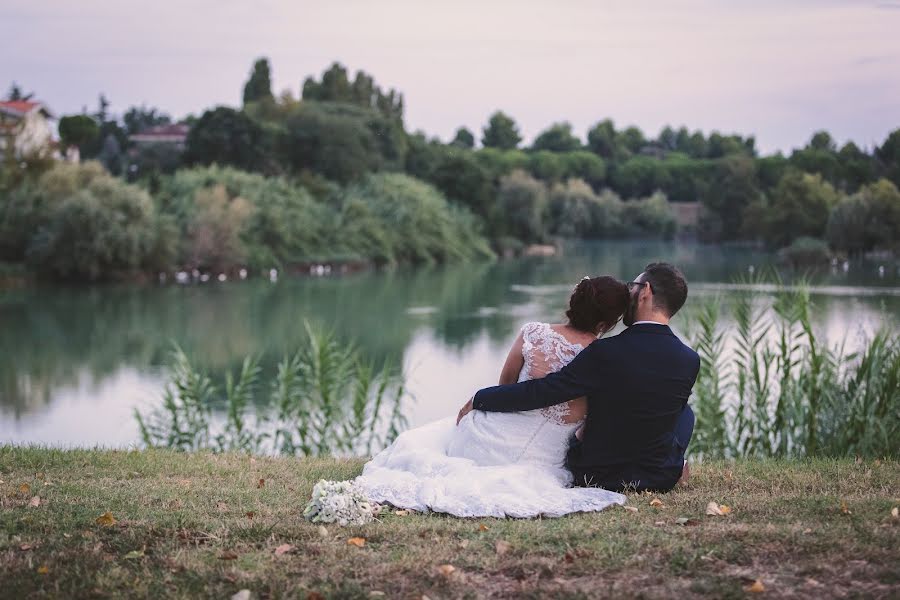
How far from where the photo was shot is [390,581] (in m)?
3.03

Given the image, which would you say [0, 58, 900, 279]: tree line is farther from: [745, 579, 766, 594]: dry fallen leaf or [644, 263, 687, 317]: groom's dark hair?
[745, 579, 766, 594]: dry fallen leaf

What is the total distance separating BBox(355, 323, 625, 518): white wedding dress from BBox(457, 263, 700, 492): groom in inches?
3.6

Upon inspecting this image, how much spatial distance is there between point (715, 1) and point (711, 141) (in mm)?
71791

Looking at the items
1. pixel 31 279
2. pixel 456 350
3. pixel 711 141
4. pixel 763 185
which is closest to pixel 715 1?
pixel 456 350

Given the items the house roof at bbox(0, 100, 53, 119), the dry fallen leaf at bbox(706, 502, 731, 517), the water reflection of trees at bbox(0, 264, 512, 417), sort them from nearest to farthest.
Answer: the dry fallen leaf at bbox(706, 502, 731, 517), the water reflection of trees at bbox(0, 264, 512, 417), the house roof at bbox(0, 100, 53, 119)

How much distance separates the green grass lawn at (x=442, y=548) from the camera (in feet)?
9.79

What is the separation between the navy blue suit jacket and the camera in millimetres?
4078

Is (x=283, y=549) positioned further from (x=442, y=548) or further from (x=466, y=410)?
(x=466, y=410)

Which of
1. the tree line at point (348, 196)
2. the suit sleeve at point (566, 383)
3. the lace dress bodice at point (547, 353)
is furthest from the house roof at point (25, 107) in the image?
the suit sleeve at point (566, 383)

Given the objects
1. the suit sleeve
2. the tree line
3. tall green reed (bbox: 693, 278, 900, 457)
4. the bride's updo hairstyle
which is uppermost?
the tree line

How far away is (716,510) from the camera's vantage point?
3.78 m

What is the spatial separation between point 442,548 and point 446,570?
25 cm

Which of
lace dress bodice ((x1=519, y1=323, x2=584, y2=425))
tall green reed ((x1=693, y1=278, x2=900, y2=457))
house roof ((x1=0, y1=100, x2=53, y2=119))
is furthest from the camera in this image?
house roof ((x1=0, y1=100, x2=53, y2=119))

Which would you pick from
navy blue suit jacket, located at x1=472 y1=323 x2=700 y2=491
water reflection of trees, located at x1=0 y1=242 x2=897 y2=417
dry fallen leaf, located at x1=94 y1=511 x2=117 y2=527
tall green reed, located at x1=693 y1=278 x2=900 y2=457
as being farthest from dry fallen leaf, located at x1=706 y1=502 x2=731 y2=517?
water reflection of trees, located at x1=0 y1=242 x2=897 y2=417
